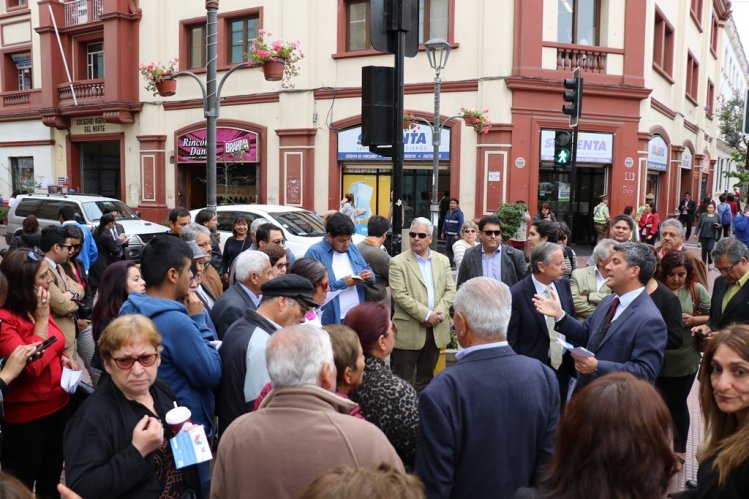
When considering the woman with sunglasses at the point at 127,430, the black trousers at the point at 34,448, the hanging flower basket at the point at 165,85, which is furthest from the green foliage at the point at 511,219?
the woman with sunglasses at the point at 127,430

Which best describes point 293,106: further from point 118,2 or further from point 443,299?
point 443,299

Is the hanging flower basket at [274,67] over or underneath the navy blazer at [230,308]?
over

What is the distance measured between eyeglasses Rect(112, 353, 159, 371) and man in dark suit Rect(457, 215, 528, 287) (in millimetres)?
4305

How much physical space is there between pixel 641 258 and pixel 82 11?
25850 millimetres

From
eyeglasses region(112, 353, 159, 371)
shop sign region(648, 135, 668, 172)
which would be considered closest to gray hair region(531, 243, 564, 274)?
eyeglasses region(112, 353, 159, 371)

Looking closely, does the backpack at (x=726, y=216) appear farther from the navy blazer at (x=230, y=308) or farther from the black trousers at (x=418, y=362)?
the navy blazer at (x=230, y=308)

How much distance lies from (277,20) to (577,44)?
9.31m

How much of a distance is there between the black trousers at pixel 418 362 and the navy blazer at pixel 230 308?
1996 mm

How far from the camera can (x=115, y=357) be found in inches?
112

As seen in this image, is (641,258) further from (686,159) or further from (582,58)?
(686,159)

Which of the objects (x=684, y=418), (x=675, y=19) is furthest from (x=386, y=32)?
(x=675, y=19)

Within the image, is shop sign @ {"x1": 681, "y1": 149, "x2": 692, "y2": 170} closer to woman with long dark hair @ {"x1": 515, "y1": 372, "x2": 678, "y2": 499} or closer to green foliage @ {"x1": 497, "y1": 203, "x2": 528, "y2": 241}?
green foliage @ {"x1": 497, "y1": 203, "x2": 528, "y2": 241}

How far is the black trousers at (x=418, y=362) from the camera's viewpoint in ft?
20.1

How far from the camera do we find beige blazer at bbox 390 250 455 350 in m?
6.03
